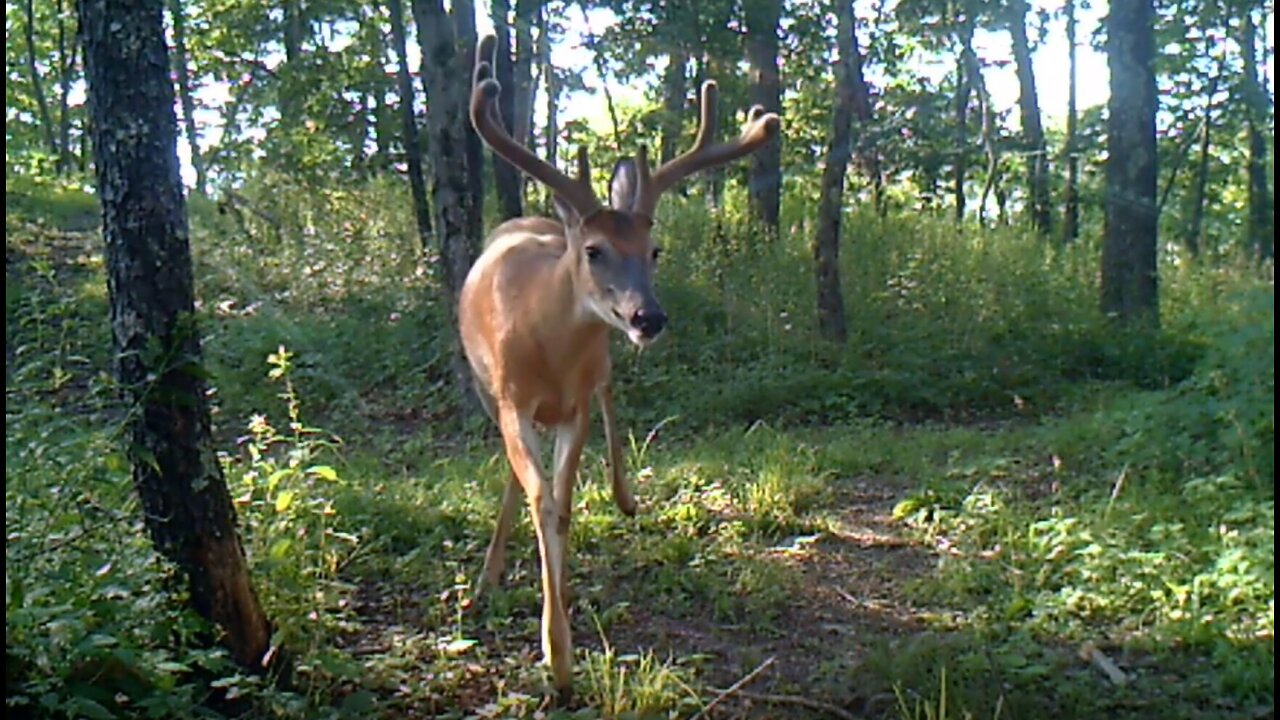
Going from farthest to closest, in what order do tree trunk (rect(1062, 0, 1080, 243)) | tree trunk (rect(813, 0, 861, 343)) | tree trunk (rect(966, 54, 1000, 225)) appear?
tree trunk (rect(966, 54, 1000, 225)) < tree trunk (rect(1062, 0, 1080, 243)) < tree trunk (rect(813, 0, 861, 343))

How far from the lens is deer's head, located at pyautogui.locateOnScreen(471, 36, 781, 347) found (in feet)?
16.6

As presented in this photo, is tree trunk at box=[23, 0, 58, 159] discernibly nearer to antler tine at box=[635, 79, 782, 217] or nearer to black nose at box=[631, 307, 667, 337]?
antler tine at box=[635, 79, 782, 217]

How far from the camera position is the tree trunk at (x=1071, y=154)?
1714 cm

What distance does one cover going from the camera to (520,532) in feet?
20.4

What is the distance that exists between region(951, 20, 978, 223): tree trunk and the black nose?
13.1m

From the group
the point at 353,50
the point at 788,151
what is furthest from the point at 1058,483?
the point at 788,151

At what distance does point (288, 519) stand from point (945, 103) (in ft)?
75.1

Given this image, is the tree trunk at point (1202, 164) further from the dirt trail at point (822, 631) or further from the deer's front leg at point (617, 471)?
the deer's front leg at point (617, 471)

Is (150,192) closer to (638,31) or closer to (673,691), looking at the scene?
(673,691)

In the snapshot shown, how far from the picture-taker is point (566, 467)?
5.50 meters

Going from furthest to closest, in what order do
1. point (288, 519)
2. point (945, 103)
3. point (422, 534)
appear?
point (945, 103) < point (422, 534) < point (288, 519)

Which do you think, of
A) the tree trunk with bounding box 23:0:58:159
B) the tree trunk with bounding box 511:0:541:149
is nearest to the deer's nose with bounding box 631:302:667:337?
the tree trunk with bounding box 511:0:541:149

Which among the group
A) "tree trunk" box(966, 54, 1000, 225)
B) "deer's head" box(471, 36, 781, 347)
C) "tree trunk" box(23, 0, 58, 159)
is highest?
"tree trunk" box(23, 0, 58, 159)

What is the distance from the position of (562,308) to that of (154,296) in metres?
1.81
